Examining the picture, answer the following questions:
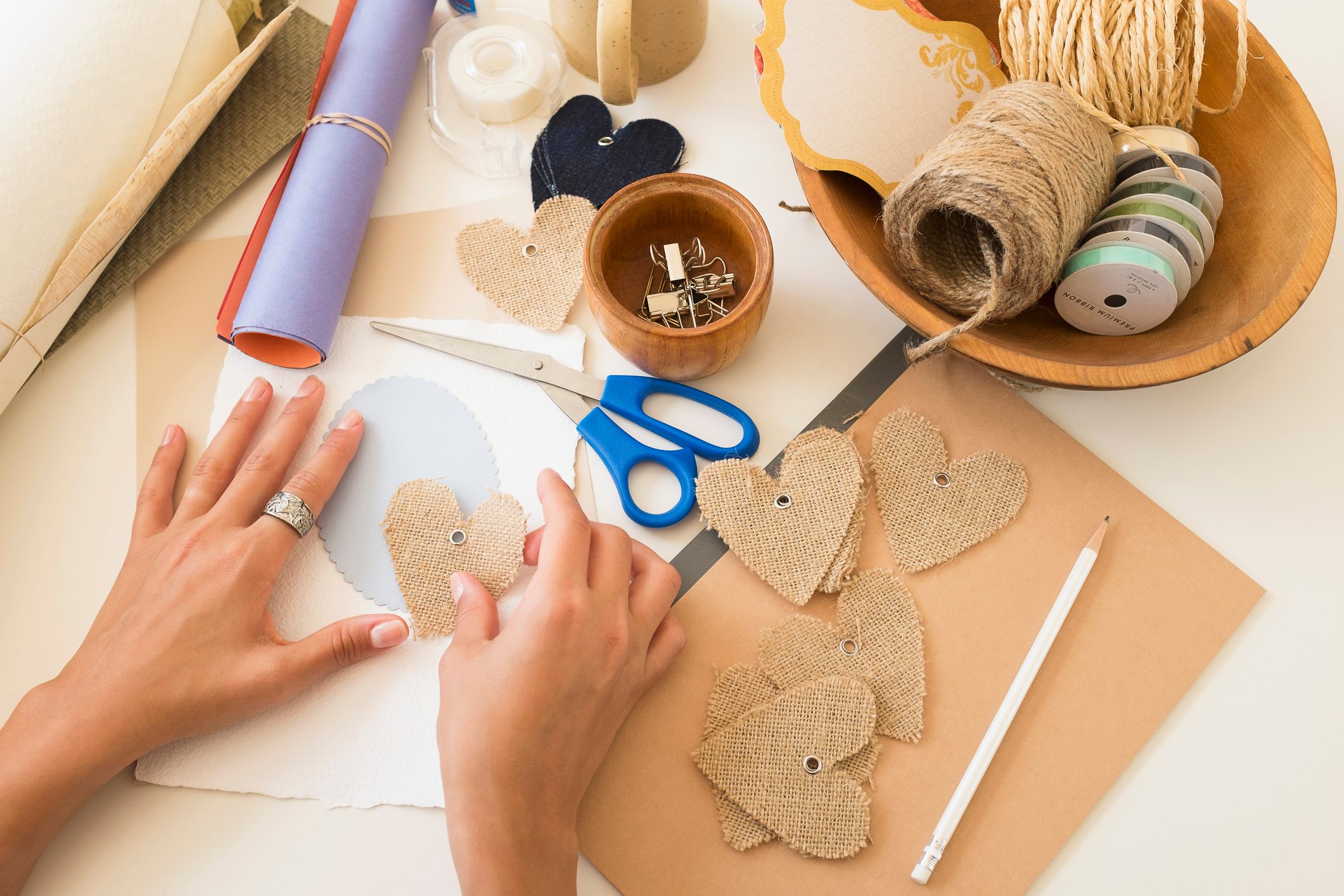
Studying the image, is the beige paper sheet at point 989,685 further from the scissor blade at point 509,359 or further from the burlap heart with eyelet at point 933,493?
the scissor blade at point 509,359

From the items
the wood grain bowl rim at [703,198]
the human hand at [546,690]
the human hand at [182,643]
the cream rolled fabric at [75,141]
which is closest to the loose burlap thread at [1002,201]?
the wood grain bowl rim at [703,198]

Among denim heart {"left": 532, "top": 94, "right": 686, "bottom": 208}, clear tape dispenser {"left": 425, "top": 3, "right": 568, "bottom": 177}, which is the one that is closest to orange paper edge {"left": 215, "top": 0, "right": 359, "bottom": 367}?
clear tape dispenser {"left": 425, "top": 3, "right": 568, "bottom": 177}

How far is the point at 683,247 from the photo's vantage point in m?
0.82

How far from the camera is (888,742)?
711 millimetres

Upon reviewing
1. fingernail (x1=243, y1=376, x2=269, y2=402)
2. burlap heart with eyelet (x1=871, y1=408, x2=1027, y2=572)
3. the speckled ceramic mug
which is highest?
the speckled ceramic mug

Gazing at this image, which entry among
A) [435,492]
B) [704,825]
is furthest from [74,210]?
[704,825]

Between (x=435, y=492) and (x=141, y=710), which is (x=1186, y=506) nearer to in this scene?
(x=435, y=492)

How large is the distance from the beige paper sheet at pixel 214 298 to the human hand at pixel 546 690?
0.28m

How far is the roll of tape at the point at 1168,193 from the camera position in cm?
68

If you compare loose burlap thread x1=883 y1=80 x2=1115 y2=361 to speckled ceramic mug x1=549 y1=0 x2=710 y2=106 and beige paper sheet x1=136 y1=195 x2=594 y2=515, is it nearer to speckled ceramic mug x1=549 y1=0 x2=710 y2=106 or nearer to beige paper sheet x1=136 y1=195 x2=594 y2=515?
speckled ceramic mug x1=549 y1=0 x2=710 y2=106

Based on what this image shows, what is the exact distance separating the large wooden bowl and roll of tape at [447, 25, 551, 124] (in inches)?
12.6

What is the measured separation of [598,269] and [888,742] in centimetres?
46

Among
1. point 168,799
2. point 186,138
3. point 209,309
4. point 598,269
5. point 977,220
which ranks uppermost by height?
point 977,220

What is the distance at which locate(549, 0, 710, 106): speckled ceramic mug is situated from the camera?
76 centimetres
